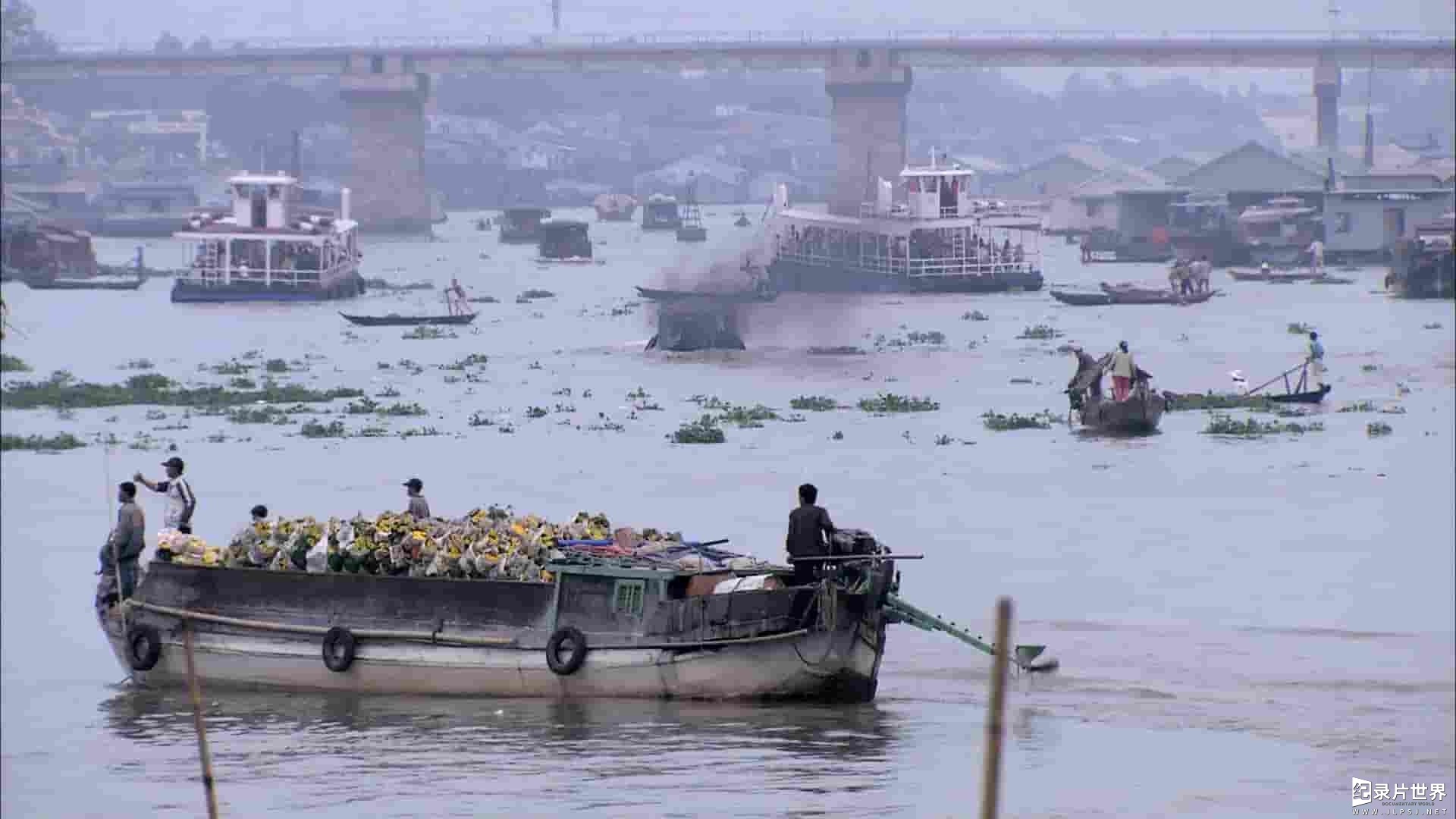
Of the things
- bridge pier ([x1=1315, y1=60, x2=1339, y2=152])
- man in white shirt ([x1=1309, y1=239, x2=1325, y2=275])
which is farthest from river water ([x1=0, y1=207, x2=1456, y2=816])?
bridge pier ([x1=1315, y1=60, x2=1339, y2=152])

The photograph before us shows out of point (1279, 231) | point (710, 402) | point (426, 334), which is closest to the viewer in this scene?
point (710, 402)

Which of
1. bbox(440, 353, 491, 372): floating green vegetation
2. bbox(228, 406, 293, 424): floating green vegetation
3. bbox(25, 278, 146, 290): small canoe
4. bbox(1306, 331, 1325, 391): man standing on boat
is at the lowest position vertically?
bbox(228, 406, 293, 424): floating green vegetation

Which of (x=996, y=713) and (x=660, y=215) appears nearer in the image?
(x=996, y=713)

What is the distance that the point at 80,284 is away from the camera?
355 ft

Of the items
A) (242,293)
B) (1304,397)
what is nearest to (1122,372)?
(1304,397)

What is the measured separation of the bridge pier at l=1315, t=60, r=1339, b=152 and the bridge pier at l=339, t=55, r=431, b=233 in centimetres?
6078

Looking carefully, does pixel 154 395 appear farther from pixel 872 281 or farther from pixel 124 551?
pixel 872 281

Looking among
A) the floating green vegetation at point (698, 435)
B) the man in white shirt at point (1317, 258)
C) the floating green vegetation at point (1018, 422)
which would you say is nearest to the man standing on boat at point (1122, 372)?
the floating green vegetation at point (1018, 422)

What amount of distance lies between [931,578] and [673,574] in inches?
388

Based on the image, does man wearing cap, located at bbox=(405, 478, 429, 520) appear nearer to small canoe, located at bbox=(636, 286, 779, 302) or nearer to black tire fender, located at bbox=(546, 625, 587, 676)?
black tire fender, located at bbox=(546, 625, 587, 676)

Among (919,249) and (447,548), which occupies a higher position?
(919,249)

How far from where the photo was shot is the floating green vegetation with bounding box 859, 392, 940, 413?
171 feet

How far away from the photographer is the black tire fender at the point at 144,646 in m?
23.4

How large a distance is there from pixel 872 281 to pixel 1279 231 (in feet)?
101
